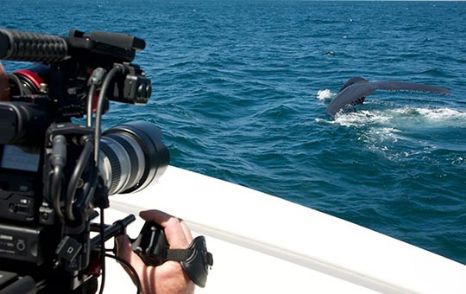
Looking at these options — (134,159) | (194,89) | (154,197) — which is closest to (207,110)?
(194,89)

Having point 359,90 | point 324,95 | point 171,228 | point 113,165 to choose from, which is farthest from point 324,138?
point 113,165

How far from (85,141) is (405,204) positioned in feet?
23.2

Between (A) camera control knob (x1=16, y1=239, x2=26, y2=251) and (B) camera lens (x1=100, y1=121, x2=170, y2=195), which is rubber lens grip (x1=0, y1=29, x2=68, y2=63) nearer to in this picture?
(B) camera lens (x1=100, y1=121, x2=170, y2=195)

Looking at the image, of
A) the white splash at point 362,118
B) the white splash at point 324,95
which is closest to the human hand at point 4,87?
the white splash at point 362,118

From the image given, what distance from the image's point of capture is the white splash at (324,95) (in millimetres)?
15500

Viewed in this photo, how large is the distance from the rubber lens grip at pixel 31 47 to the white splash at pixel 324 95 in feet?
45.8

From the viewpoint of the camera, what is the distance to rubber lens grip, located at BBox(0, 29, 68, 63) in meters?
1.51

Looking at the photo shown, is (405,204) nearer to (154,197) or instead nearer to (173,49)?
(154,197)

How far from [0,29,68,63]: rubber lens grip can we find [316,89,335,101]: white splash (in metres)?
13.9

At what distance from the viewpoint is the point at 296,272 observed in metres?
3.08

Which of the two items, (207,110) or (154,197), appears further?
(207,110)

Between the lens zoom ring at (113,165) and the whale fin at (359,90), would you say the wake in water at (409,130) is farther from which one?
the lens zoom ring at (113,165)

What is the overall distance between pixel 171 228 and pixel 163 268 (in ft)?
0.48

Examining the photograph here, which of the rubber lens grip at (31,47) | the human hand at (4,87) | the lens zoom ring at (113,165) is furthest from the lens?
the lens zoom ring at (113,165)
